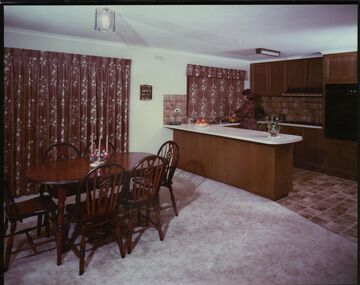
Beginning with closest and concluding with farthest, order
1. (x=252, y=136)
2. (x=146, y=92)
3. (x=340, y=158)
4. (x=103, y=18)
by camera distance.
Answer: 1. (x=103, y=18)
2. (x=252, y=136)
3. (x=340, y=158)
4. (x=146, y=92)

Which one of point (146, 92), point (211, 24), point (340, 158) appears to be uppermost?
point (211, 24)

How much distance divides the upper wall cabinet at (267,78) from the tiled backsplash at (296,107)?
0.30 m

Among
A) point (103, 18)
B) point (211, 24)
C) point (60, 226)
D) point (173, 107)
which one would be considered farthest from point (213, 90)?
point (60, 226)

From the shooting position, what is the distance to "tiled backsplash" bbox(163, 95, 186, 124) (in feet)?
18.5

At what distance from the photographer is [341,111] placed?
4.88 metres

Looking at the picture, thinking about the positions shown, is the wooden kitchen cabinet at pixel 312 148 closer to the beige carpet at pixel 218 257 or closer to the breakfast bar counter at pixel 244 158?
the breakfast bar counter at pixel 244 158

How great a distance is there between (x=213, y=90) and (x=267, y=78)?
1.25 metres

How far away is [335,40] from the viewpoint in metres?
4.32

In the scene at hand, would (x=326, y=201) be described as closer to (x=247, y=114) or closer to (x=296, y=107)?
(x=247, y=114)

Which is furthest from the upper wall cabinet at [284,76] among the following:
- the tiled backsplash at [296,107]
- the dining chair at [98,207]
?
the dining chair at [98,207]

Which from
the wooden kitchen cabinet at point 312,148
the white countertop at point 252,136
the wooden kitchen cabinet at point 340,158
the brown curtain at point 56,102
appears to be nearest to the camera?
the white countertop at point 252,136

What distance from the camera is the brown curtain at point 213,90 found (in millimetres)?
5973

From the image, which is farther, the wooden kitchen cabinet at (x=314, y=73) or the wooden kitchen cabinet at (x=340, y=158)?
the wooden kitchen cabinet at (x=314, y=73)

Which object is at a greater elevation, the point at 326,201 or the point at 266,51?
the point at 266,51
